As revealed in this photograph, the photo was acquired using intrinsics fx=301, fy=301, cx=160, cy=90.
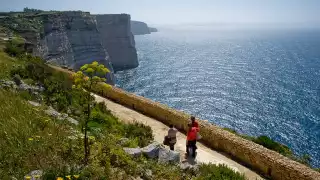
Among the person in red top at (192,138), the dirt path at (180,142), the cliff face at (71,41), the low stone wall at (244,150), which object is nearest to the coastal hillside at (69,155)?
the person in red top at (192,138)

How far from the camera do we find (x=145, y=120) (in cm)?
1917

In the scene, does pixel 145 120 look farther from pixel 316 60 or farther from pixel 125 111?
pixel 316 60

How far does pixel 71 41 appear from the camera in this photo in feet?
232

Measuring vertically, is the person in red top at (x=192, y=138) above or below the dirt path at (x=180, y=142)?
above

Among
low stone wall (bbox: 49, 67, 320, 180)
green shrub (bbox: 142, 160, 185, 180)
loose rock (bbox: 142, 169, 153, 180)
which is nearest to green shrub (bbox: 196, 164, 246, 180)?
green shrub (bbox: 142, 160, 185, 180)

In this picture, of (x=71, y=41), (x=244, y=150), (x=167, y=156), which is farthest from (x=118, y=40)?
(x=167, y=156)

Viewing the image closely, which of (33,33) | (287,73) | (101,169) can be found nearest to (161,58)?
(287,73)

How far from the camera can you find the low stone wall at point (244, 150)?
11.7 meters

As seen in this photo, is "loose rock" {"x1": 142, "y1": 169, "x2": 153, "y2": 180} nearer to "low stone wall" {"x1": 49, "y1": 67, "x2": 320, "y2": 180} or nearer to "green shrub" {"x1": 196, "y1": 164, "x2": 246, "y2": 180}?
"green shrub" {"x1": 196, "y1": 164, "x2": 246, "y2": 180}

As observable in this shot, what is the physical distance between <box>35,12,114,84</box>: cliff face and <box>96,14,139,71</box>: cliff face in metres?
24.4

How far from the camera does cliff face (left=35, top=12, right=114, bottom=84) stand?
61844mm

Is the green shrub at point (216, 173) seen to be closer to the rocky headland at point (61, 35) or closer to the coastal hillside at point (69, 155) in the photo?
the coastal hillside at point (69, 155)

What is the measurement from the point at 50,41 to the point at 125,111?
47588 mm

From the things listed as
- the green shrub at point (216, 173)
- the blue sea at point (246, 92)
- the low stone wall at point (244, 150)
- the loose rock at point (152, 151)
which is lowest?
the blue sea at point (246, 92)
